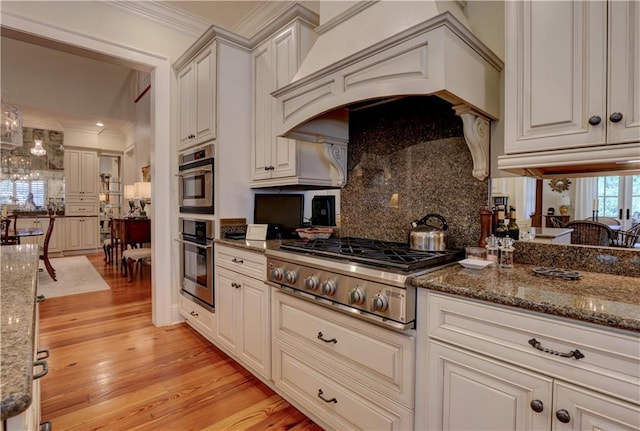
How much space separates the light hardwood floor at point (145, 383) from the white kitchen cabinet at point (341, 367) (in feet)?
0.78

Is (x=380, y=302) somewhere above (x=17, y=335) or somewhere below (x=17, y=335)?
below

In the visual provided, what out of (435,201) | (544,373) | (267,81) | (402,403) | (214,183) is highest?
(267,81)

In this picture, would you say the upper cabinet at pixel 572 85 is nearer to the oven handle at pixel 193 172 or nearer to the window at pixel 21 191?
the oven handle at pixel 193 172

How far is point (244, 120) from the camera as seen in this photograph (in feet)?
9.02

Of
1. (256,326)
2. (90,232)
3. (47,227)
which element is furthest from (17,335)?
(90,232)

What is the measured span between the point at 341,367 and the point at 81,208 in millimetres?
8583

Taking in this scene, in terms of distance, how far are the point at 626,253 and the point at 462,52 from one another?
106 centimetres

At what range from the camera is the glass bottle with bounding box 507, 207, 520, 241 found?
1609 millimetres

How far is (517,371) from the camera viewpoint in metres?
1.04

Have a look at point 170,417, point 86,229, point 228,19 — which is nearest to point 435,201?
point 170,417

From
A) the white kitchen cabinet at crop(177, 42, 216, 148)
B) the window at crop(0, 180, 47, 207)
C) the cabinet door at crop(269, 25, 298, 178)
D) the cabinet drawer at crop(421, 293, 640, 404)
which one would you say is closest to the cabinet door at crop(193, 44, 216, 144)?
the white kitchen cabinet at crop(177, 42, 216, 148)

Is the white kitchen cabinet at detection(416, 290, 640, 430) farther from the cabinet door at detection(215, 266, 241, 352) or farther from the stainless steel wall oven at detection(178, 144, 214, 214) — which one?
the stainless steel wall oven at detection(178, 144, 214, 214)

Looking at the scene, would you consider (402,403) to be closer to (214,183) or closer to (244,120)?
(214,183)

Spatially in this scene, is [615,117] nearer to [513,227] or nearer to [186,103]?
[513,227]
